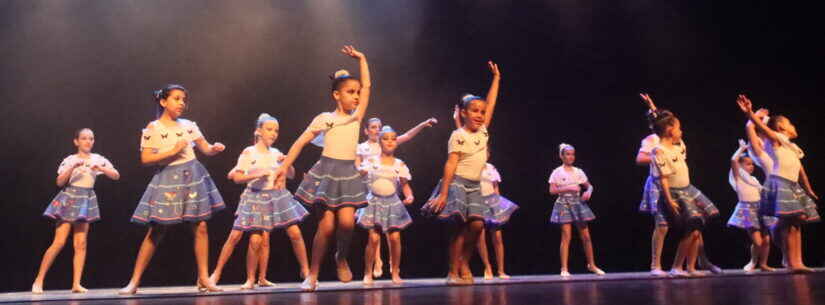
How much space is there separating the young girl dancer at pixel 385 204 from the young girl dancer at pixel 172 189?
1363 millimetres

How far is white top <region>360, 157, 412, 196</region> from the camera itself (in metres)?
5.27

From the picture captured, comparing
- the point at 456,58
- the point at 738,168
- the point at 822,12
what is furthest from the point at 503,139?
the point at 822,12

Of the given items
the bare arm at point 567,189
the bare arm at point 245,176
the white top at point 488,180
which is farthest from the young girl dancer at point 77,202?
the bare arm at point 567,189

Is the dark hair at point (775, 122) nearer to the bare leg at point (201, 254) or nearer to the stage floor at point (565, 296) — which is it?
the stage floor at point (565, 296)

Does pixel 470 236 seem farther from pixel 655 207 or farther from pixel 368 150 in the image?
pixel 655 207

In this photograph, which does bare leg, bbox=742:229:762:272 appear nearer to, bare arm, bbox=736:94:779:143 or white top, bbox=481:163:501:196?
bare arm, bbox=736:94:779:143

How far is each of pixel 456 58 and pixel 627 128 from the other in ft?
6.72

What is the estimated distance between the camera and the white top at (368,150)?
18.3ft

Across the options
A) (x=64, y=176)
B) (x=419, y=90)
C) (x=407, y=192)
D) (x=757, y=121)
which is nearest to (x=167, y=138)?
(x=64, y=176)

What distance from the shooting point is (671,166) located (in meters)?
4.96

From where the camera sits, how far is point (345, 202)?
13.1ft

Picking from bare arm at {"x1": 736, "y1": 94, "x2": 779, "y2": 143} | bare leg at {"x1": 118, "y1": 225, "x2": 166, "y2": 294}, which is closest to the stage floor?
bare leg at {"x1": 118, "y1": 225, "x2": 166, "y2": 294}

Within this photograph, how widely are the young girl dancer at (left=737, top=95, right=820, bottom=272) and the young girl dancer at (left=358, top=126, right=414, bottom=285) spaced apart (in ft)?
9.06

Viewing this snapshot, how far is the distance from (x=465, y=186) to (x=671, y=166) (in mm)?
1597
